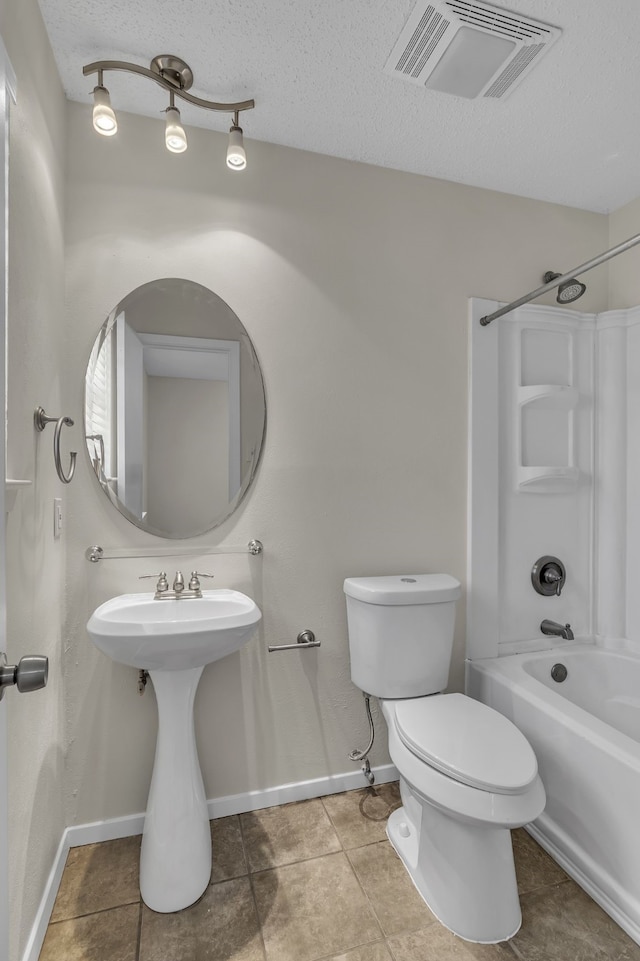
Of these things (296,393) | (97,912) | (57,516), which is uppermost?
(296,393)

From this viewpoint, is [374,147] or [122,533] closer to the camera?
[122,533]

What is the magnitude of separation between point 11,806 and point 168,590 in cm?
72

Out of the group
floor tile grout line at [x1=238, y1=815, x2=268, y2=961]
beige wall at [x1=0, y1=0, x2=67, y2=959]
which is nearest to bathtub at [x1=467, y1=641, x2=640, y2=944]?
floor tile grout line at [x1=238, y1=815, x2=268, y2=961]

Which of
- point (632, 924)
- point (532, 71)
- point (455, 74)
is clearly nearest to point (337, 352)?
point (455, 74)

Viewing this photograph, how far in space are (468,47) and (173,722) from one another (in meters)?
2.12

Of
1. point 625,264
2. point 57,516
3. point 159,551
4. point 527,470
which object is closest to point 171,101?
point 57,516

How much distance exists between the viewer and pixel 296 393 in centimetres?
185

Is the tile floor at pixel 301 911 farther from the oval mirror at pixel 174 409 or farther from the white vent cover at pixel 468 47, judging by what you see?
the white vent cover at pixel 468 47

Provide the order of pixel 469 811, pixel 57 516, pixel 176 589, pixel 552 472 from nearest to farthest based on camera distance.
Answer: pixel 469 811, pixel 57 516, pixel 176 589, pixel 552 472

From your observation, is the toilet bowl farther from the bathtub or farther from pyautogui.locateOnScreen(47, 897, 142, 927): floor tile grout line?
pyautogui.locateOnScreen(47, 897, 142, 927): floor tile grout line

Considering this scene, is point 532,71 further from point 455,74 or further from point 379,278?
point 379,278

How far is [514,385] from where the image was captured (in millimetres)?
2129

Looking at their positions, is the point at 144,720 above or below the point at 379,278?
below

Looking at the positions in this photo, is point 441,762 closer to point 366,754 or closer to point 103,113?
point 366,754
